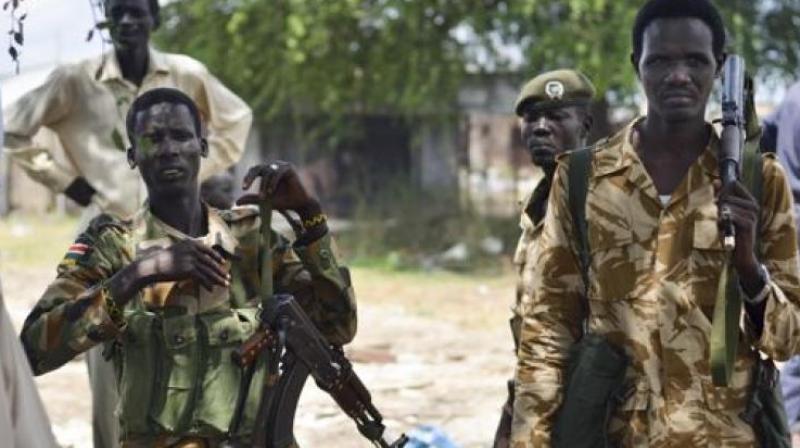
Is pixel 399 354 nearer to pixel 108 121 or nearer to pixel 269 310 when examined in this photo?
pixel 108 121

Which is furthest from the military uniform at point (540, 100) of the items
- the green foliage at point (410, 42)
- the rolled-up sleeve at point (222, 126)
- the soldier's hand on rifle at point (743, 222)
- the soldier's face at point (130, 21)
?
the green foliage at point (410, 42)

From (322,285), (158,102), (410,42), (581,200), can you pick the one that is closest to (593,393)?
(581,200)

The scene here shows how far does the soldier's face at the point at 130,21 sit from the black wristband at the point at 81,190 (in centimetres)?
63

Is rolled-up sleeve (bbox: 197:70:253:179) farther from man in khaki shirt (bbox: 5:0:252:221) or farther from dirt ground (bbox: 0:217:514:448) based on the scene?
dirt ground (bbox: 0:217:514:448)

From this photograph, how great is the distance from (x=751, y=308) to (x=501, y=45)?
1790cm

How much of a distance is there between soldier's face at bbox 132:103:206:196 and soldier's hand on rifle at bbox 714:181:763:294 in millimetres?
1581

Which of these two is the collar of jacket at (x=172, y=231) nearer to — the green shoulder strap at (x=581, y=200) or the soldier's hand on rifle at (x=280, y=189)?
the soldier's hand on rifle at (x=280, y=189)

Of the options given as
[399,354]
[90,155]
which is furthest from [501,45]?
A: [90,155]

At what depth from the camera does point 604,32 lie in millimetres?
18656

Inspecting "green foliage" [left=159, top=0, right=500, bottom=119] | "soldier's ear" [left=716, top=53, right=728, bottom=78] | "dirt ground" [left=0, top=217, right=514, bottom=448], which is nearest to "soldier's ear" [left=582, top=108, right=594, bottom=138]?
"soldier's ear" [left=716, top=53, right=728, bottom=78]

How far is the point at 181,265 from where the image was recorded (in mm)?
3717

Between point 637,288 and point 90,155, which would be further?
point 90,155

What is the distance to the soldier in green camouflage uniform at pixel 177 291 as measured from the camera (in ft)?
12.4

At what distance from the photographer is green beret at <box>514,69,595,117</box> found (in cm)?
504
